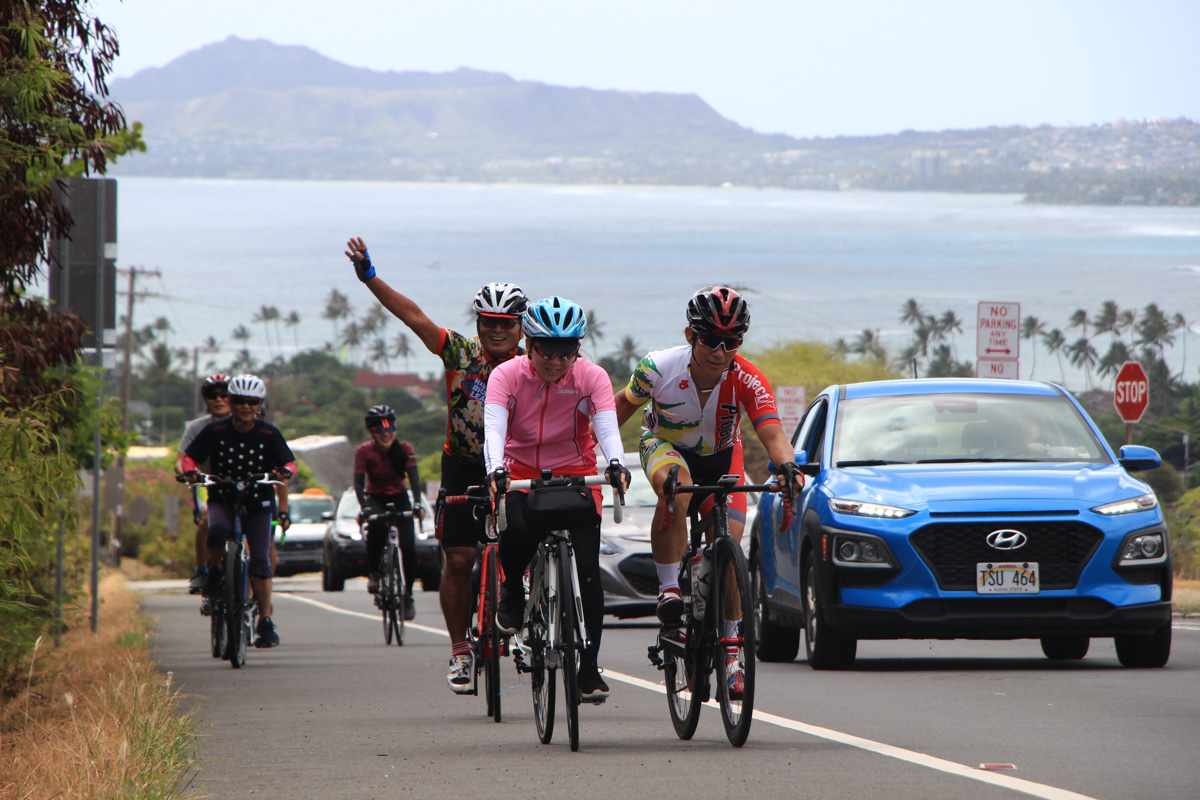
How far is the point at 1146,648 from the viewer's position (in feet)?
36.2

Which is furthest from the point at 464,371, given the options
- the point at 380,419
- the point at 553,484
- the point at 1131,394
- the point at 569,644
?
the point at 1131,394

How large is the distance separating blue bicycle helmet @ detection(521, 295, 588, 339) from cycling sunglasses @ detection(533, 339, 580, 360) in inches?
1.1

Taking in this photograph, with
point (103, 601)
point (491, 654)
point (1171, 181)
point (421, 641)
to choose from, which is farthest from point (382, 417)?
point (1171, 181)

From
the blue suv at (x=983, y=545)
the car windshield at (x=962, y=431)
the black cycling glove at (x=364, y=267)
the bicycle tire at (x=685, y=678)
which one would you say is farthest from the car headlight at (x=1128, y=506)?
the black cycling glove at (x=364, y=267)

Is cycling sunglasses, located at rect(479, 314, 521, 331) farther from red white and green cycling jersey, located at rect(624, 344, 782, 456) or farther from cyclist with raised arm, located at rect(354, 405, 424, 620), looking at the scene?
cyclist with raised arm, located at rect(354, 405, 424, 620)

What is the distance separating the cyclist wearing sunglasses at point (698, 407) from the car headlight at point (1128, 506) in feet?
9.39

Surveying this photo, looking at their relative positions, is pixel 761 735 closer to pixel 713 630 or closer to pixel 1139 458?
pixel 713 630

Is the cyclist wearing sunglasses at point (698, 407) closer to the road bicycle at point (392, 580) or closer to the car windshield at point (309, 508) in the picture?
the road bicycle at point (392, 580)

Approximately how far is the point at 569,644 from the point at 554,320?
1.35m

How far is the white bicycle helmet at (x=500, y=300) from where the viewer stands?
9000 mm

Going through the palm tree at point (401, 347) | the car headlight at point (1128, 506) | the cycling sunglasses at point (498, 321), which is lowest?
the palm tree at point (401, 347)

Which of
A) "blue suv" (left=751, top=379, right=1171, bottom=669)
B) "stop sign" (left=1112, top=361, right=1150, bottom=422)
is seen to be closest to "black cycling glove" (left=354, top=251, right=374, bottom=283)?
"blue suv" (left=751, top=379, right=1171, bottom=669)

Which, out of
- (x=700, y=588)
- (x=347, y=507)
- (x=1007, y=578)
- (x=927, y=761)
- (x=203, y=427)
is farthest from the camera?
(x=347, y=507)

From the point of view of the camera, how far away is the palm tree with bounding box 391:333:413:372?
19400cm
